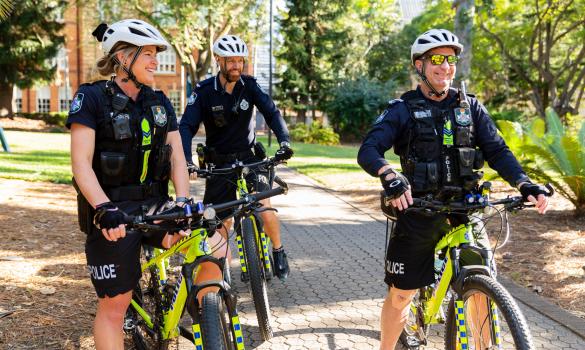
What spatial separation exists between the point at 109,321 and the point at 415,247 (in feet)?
5.73

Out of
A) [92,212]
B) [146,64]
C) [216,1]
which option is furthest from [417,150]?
[216,1]

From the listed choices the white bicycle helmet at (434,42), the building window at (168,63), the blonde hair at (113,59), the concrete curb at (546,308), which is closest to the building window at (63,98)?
the building window at (168,63)

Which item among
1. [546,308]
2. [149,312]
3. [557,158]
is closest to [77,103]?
[149,312]

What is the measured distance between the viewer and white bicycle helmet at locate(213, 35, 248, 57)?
514 centimetres

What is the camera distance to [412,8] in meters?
77.7

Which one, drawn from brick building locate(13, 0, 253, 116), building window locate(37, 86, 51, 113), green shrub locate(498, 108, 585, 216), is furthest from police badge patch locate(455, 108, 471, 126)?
building window locate(37, 86, 51, 113)

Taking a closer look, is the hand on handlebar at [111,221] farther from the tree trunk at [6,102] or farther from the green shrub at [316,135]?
the tree trunk at [6,102]

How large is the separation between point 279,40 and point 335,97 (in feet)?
20.2

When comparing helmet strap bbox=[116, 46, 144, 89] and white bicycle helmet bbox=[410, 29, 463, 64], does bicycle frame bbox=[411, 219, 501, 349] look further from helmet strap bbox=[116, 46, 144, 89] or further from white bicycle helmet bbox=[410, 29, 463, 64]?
helmet strap bbox=[116, 46, 144, 89]

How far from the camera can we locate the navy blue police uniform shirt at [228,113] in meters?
5.43

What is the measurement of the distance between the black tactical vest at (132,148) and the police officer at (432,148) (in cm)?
118

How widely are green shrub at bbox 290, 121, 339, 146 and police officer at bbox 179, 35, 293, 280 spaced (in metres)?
27.3

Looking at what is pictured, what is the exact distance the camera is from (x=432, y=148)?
11.4 feet

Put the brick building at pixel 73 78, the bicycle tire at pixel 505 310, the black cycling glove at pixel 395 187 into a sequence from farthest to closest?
the brick building at pixel 73 78 < the black cycling glove at pixel 395 187 < the bicycle tire at pixel 505 310
